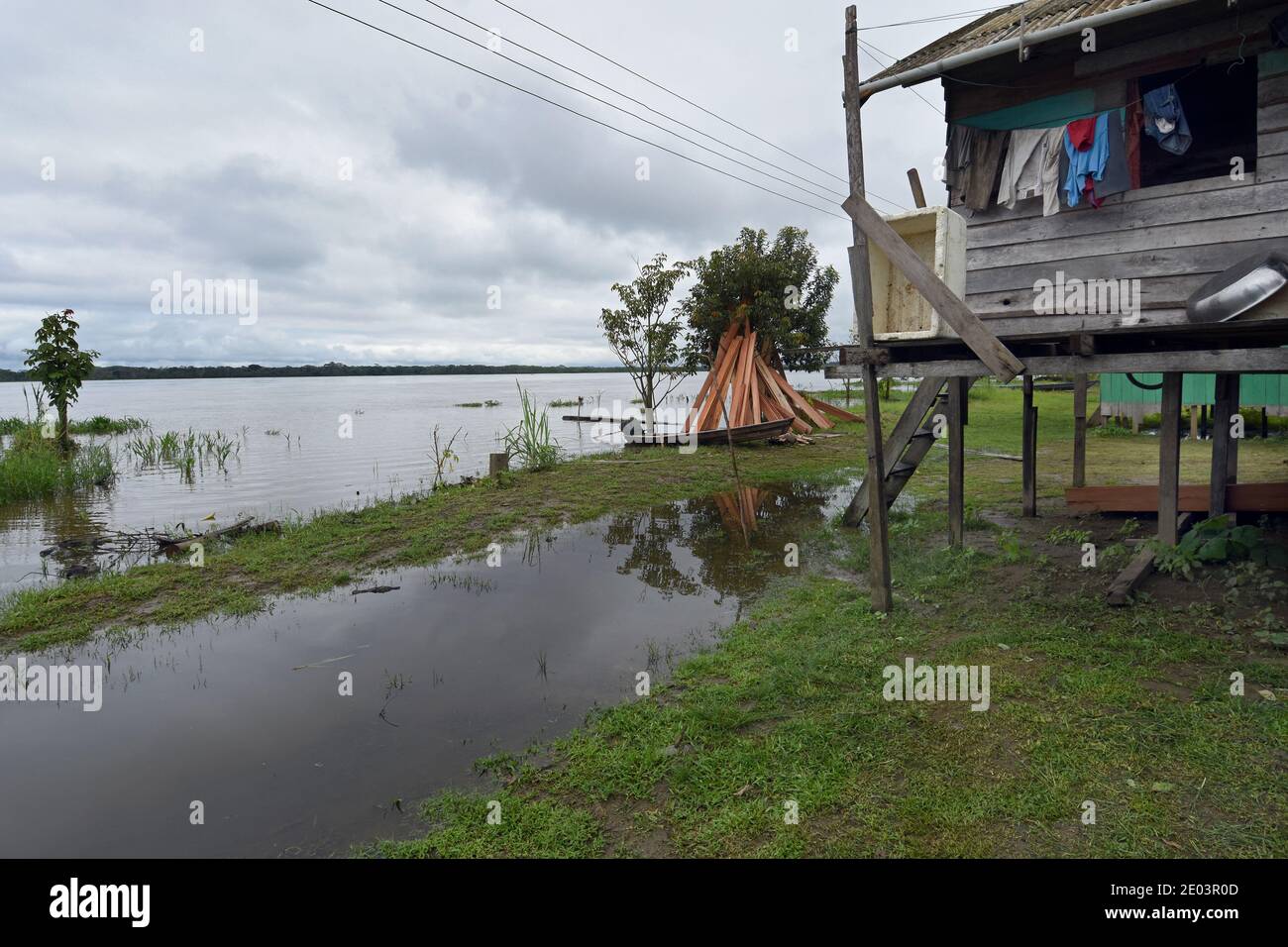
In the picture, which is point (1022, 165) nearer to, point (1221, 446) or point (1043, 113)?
point (1043, 113)

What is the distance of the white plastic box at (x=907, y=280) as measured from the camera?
6.48 m

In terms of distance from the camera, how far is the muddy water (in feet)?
13.9

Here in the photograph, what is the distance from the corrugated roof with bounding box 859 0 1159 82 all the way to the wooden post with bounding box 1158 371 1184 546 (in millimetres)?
3797

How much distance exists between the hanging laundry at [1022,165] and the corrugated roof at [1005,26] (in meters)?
1.20

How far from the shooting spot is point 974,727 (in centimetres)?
491

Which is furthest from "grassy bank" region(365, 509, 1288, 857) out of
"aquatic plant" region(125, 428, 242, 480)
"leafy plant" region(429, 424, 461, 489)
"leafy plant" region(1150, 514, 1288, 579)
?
"aquatic plant" region(125, 428, 242, 480)

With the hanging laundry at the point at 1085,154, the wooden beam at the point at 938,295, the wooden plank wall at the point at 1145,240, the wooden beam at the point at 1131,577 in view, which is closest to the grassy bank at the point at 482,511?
the wooden beam at the point at 1131,577

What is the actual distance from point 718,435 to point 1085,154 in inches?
552

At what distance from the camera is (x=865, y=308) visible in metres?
6.96

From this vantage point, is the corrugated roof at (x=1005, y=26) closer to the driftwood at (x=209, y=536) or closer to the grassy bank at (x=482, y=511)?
the grassy bank at (x=482, y=511)

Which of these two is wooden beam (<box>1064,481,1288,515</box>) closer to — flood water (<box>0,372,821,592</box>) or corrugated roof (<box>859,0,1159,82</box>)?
corrugated roof (<box>859,0,1159,82</box>)

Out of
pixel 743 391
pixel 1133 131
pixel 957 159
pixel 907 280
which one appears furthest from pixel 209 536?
pixel 743 391
